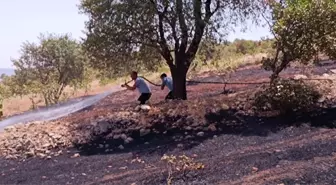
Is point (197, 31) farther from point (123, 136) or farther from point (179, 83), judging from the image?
point (123, 136)

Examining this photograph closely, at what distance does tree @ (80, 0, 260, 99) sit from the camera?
1023cm

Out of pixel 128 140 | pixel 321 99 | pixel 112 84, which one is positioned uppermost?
pixel 112 84

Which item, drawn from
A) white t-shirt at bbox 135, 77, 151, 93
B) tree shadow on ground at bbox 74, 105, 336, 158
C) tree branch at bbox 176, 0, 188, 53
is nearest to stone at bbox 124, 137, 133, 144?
tree shadow on ground at bbox 74, 105, 336, 158

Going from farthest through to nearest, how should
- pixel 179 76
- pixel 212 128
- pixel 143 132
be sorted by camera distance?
1. pixel 179 76
2. pixel 143 132
3. pixel 212 128

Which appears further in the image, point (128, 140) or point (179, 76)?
point (179, 76)

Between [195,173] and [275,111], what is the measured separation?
11.9ft

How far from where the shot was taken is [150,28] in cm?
1068

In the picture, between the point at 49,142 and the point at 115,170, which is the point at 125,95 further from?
the point at 115,170

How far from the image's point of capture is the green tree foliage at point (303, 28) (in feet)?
31.7

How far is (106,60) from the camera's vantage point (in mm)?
11516

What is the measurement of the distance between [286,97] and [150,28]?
10.9ft

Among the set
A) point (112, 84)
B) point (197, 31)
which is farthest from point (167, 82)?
point (112, 84)

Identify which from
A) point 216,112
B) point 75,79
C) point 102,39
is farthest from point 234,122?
point 75,79

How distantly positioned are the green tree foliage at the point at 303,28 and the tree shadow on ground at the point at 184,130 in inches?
51.7
